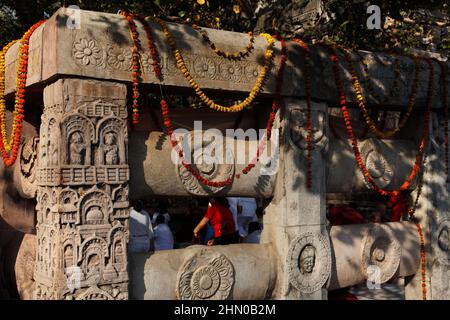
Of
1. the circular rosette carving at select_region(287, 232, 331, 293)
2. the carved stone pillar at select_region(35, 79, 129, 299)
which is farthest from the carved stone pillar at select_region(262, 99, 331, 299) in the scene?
the carved stone pillar at select_region(35, 79, 129, 299)

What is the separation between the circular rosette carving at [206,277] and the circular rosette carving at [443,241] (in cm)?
308

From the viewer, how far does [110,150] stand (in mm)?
4293

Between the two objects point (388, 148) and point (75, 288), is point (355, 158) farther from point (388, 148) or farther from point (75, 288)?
point (75, 288)

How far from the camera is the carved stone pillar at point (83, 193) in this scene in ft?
13.4

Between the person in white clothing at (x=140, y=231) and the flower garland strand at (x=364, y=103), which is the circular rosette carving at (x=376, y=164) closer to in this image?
the flower garland strand at (x=364, y=103)

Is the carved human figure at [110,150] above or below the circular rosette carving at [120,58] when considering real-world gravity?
below

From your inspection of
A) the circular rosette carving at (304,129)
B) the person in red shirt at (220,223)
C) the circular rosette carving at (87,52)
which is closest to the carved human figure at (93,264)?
the circular rosette carving at (87,52)

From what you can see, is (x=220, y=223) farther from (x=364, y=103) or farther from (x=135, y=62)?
(x=135, y=62)

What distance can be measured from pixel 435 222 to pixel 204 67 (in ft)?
12.4

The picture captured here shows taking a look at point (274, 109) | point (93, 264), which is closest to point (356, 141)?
point (274, 109)

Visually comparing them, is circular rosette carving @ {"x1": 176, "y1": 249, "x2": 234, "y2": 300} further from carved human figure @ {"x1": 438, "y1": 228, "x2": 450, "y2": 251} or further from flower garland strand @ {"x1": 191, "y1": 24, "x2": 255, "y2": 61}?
carved human figure @ {"x1": 438, "y1": 228, "x2": 450, "y2": 251}
